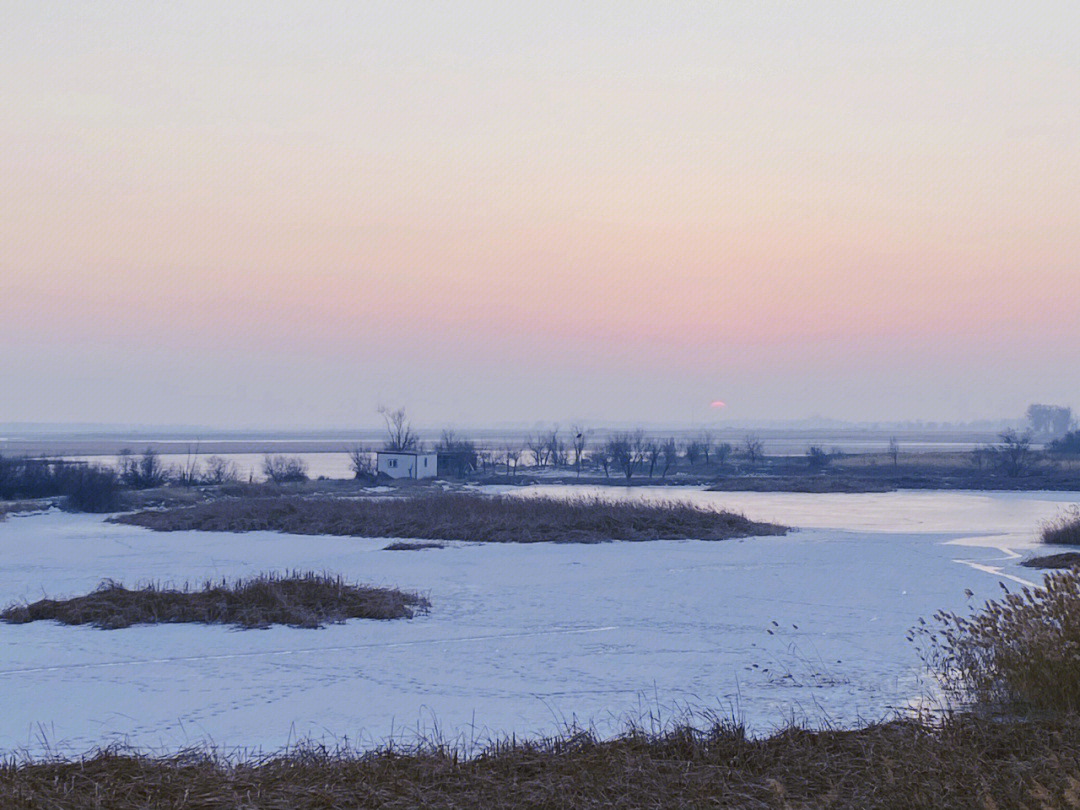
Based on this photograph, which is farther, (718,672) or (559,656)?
(559,656)

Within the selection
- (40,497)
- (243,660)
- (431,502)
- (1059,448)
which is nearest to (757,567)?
(243,660)

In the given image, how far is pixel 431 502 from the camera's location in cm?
4072

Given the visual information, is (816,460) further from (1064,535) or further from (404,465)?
(1064,535)

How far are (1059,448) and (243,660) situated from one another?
11941cm

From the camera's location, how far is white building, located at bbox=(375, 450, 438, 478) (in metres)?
76.6

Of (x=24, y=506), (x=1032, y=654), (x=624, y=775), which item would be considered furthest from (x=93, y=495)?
(x=624, y=775)

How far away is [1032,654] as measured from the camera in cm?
916

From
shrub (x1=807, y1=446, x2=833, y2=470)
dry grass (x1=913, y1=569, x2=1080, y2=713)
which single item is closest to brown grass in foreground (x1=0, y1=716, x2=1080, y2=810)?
dry grass (x1=913, y1=569, x2=1080, y2=713)

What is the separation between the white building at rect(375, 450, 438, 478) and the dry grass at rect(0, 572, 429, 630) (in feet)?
193

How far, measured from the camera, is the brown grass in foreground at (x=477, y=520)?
109 ft

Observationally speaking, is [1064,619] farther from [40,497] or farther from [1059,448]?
[1059,448]

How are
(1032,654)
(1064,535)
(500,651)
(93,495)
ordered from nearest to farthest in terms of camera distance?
(1032,654) → (500,651) → (1064,535) → (93,495)

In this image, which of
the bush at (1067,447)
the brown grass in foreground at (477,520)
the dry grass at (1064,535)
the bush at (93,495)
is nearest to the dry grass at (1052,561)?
the dry grass at (1064,535)

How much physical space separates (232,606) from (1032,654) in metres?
11.4
